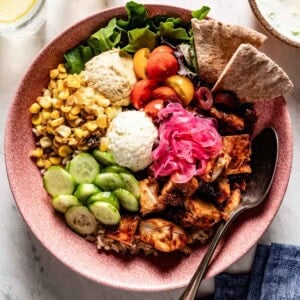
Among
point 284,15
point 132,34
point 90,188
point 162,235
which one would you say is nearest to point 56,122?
point 90,188

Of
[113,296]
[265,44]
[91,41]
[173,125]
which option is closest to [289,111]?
[265,44]

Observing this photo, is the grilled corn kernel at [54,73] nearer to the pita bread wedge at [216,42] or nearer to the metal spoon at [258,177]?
the pita bread wedge at [216,42]

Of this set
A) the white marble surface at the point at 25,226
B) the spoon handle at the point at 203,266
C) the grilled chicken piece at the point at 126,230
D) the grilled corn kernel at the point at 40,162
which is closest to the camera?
the spoon handle at the point at 203,266

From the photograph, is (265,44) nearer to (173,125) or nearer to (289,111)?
(289,111)

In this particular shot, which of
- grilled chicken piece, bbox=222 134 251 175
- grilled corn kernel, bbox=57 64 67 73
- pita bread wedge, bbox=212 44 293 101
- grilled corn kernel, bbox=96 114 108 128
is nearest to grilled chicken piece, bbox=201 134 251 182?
grilled chicken piece, bbox=222 134 251 175

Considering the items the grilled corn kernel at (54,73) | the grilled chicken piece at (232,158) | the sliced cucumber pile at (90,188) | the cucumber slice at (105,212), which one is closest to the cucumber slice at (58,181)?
the sliced cucumber pile at (90,188)

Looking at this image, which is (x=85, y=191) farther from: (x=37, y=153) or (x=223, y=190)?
(x=223, y=190)

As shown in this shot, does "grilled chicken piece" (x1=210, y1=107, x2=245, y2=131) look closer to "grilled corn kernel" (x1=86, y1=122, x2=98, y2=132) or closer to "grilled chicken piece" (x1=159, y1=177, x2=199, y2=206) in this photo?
"grilled chicken piece" (x1=159, y1=177, x2=199, y2=206)
